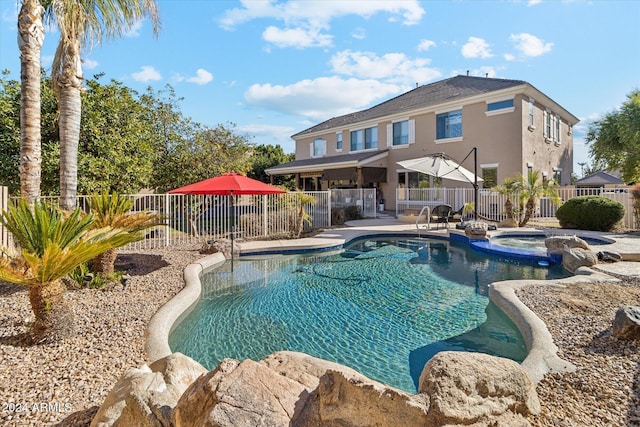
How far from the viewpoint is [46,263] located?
461 cm

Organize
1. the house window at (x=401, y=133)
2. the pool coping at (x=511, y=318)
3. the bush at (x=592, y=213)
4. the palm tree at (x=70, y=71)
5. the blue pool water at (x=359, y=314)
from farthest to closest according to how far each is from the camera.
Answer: the house window at (x=401, y=133) < the bush at (x=592, y=213) < the palm tree at (x=70, y=71) < the blue pool water at (x=359, y=314) < the pool coping at (x=511, y=318)

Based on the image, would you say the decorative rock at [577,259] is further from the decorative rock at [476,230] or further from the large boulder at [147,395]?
the large boulder at [147,395]

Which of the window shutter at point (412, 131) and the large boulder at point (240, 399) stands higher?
the window shutter at point (412, 131)

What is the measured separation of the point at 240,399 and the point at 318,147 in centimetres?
3180

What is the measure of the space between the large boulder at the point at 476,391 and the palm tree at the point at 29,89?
9624 millimetres

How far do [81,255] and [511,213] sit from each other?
60.9ft

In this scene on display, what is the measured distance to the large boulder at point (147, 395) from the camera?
9.16 ft

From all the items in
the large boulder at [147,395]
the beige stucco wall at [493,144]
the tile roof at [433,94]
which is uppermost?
the tile roof at [433,94]

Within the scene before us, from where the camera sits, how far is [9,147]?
1178 centimetres

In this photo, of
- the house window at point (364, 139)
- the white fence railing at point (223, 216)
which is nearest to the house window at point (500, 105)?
the house window at point (364, 139)

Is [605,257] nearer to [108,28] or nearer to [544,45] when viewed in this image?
[544,45]

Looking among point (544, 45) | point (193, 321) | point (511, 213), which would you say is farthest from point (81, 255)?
point (511, 213)

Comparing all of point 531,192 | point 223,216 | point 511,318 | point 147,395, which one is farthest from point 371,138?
point 147,395

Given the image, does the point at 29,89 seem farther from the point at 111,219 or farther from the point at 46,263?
the point at 46,263
